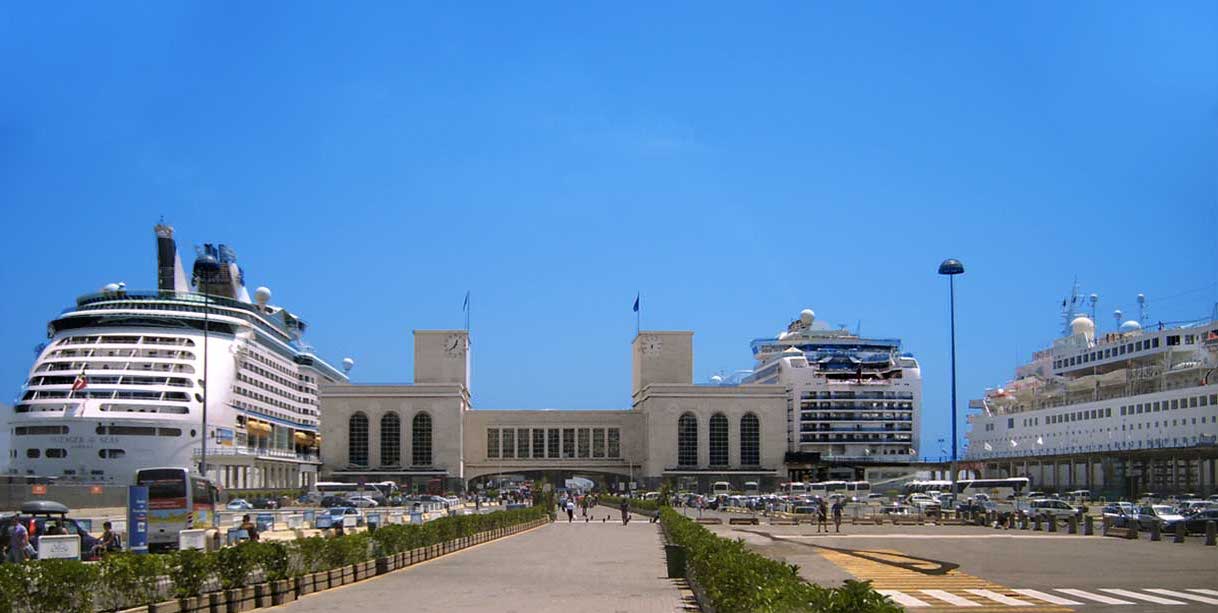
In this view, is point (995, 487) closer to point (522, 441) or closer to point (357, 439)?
point (522, 441)

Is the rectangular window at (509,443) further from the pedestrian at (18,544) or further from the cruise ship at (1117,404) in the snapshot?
the pedestrian at (18,544)

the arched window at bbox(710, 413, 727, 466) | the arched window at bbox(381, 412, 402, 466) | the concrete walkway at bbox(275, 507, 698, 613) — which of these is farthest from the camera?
the arched window at bbox(710, 413, 727, 466)

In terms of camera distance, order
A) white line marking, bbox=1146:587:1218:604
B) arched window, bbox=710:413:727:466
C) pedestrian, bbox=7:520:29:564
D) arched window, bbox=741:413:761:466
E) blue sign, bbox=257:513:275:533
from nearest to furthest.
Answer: white line marking, bbox=1146:587:1218:604, pedestrian, bbox=7:520:29:564, blue sign, bbox=257:513:275:533, arched window, bbox=741:413:761:466, arched window, bbox=710:413:727:466

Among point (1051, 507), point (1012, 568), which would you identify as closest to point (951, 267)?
point (1051, 507)

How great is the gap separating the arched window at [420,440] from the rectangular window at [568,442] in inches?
592

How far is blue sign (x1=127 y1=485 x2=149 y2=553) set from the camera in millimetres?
32250

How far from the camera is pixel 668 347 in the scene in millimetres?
132375

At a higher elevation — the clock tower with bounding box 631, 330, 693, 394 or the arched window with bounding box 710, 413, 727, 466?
the clock tower with bounding box 631, 330, 693, 394

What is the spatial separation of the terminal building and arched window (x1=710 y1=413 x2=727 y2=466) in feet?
0.39

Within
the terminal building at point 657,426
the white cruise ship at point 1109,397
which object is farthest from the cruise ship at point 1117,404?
the terminal building at point 657,426

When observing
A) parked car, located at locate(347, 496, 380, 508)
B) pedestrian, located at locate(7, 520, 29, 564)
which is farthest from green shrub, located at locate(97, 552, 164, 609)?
parked car, located at locate(347, 496, 380, 508)

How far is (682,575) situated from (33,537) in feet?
52.8

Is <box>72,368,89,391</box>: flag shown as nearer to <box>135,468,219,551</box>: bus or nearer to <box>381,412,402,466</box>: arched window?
<box>381,412,402,466</box>: arched window

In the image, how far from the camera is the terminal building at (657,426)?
12138 cm
